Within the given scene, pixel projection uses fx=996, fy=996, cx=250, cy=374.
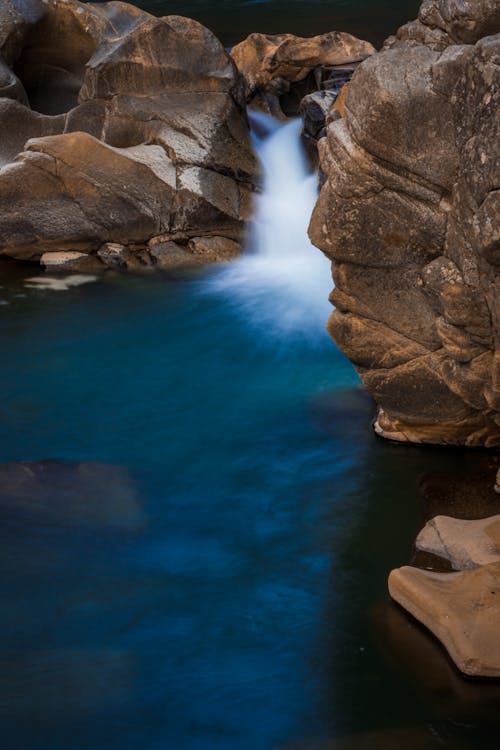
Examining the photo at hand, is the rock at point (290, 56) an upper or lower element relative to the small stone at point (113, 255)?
upper

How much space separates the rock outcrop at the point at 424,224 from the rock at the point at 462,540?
771 mm

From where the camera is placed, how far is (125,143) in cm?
1208

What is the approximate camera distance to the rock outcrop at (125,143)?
11406 millimetres

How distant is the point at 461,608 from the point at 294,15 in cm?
1572

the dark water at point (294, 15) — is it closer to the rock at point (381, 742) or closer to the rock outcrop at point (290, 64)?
the rock outcrop at point (290, 64)

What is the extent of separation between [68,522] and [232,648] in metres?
1.60

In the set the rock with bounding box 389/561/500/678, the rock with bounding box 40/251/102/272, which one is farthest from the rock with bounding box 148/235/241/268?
the rock with bounding box 389/561/500/678

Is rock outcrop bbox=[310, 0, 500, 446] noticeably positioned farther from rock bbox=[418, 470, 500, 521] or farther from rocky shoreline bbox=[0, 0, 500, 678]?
rock bbox=[418, 470, 500, 521]

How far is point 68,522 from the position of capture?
243 inches

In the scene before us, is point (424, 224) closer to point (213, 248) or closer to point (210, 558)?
point (210, 558)

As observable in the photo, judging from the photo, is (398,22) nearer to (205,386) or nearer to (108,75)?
(108,75)

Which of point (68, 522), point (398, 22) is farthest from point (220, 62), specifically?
A: point (68, 522)

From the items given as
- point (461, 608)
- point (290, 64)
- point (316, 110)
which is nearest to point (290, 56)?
point (290, 64)

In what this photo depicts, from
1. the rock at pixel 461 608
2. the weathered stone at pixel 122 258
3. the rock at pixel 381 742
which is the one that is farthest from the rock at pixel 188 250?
the rock at pixel 381 742
